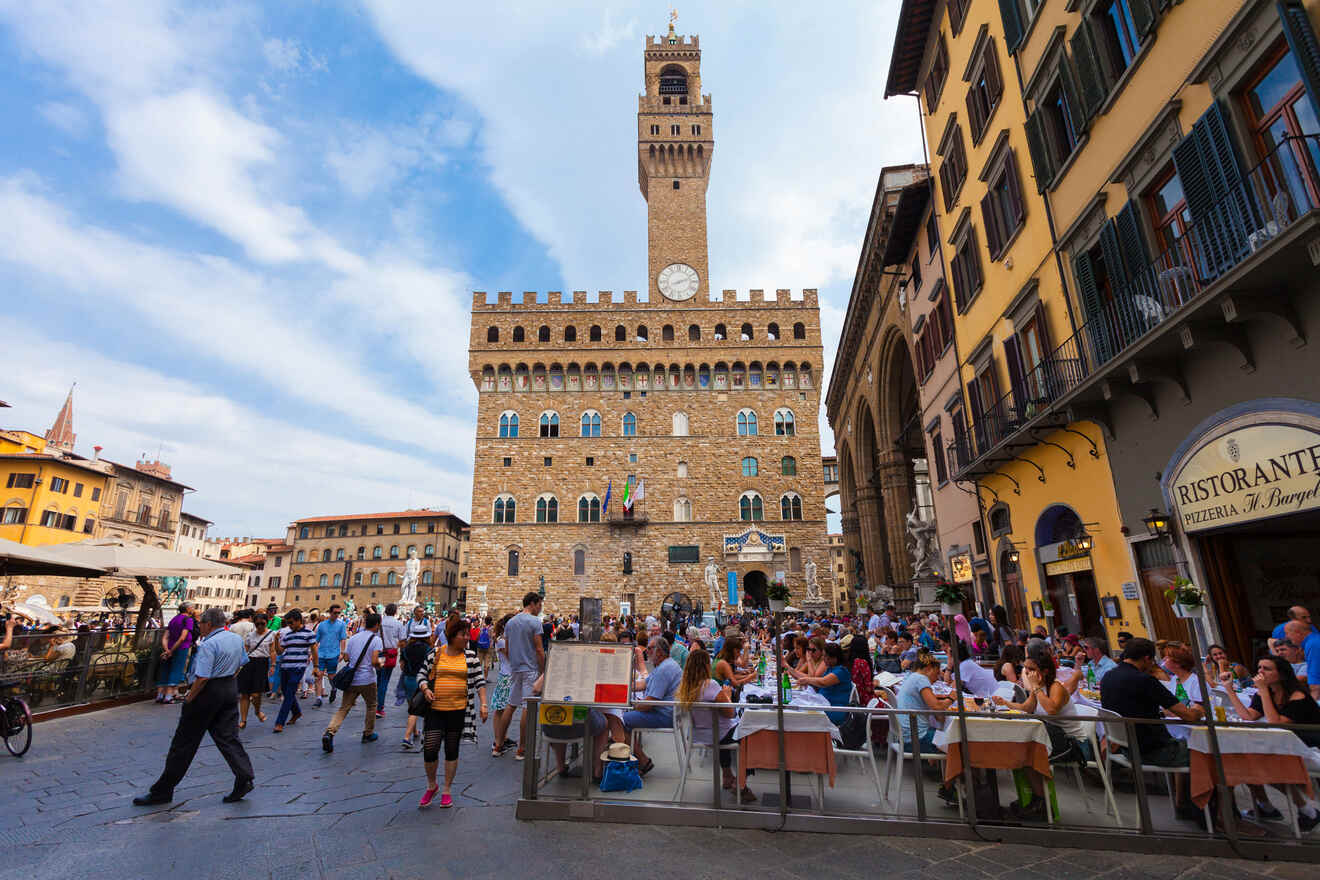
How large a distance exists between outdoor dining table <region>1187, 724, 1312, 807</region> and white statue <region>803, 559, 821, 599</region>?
2807 cm

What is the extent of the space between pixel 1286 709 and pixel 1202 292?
347 cm

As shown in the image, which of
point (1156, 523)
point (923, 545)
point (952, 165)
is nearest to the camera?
point (1156, 523)

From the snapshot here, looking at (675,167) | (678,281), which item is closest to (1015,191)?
(678,281)

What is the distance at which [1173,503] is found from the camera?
7.07 metres

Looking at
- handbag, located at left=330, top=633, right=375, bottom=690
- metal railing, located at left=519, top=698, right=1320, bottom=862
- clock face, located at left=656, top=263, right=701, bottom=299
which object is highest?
clock face, located at left=656, top=263, right=701, bottom=299

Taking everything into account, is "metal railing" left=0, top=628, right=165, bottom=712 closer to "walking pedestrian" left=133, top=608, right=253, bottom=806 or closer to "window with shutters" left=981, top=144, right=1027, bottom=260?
"walking pedestrian" left=133, top=608, right=253, bottom=806

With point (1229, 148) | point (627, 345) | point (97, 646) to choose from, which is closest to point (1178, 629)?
point (1229, 148)

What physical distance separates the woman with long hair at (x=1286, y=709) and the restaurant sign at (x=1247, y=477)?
205 cm

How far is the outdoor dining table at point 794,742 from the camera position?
4426 millimetres

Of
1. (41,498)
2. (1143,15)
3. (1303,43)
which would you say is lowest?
(1303,43)

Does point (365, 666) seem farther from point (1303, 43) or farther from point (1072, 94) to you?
point (1072, 94)

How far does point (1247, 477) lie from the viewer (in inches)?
236

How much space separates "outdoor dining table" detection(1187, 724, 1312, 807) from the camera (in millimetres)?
3648

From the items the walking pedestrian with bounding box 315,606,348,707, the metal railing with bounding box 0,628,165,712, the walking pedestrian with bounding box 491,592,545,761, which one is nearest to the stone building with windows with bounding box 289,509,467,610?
the metal railing with bounding box 0,628,165,712
